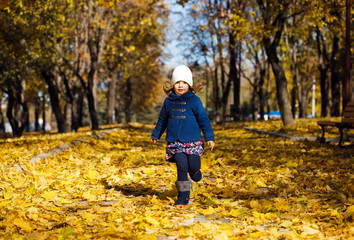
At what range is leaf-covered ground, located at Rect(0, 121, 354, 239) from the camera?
3980mm

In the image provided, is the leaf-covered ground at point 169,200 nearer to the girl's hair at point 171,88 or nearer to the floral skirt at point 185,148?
the floral skirt at point 185,148

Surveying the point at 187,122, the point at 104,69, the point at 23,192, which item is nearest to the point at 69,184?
the point at 23,192

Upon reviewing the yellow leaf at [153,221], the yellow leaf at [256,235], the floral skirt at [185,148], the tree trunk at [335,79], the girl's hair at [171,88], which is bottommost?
the yellow leaf at [256,235]

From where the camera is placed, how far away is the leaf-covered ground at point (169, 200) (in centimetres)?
398

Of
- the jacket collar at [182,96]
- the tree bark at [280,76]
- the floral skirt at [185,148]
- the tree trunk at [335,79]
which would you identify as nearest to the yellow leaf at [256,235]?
the floral skirt at [185,148]

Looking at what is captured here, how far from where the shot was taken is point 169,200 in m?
5.32

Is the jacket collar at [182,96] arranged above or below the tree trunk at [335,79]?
below

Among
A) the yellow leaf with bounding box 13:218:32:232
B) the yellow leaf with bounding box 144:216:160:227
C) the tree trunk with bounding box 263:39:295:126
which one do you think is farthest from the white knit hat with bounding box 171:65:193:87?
the tree trunk with bounding box 263:39:295:126

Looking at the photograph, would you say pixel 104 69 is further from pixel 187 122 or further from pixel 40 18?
pixel 187 122

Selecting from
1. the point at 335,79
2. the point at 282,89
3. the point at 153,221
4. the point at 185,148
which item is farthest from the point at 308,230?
the point at 335,79

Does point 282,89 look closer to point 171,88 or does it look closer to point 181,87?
point 171,88

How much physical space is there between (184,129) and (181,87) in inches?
20.5

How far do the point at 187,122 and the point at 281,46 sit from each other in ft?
111

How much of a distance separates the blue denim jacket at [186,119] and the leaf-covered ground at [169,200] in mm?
783
